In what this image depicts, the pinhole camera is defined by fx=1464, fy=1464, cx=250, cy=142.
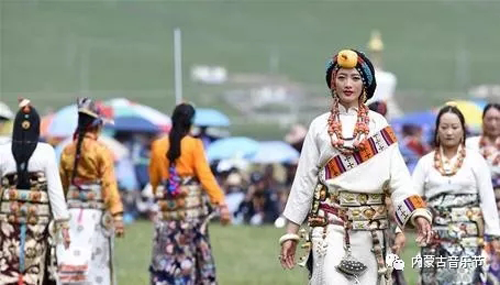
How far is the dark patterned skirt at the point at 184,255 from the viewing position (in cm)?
1216

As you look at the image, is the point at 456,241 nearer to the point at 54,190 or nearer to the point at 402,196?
the point at 402,196

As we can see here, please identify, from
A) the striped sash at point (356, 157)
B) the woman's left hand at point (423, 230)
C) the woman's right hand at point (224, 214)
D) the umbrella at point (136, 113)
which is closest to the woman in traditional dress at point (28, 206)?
the woman's right hand at point (224, 214)

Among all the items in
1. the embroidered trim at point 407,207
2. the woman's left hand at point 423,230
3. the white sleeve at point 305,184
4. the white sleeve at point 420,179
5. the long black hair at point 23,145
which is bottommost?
the woman's left hand at point 423,230

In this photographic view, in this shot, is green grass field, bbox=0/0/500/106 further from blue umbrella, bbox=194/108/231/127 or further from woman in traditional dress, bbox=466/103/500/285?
woman in traditional dress, bbox=466/103/500/285

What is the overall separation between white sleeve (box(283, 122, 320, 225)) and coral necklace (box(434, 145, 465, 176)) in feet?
8.21

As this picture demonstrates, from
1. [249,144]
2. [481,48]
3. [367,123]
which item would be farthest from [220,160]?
[481,48]

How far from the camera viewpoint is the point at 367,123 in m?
8.34

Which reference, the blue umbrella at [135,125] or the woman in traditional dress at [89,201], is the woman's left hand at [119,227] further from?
the blue umbrella at [135,125]

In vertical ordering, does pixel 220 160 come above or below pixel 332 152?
above

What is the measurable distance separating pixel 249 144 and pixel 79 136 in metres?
12.1

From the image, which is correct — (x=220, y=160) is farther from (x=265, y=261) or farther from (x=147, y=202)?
A: (x=265, y=261)

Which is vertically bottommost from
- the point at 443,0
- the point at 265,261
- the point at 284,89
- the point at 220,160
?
the point at 265,261

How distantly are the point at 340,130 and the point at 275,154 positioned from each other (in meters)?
14.5

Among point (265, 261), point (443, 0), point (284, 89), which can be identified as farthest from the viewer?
point (443, 0)
